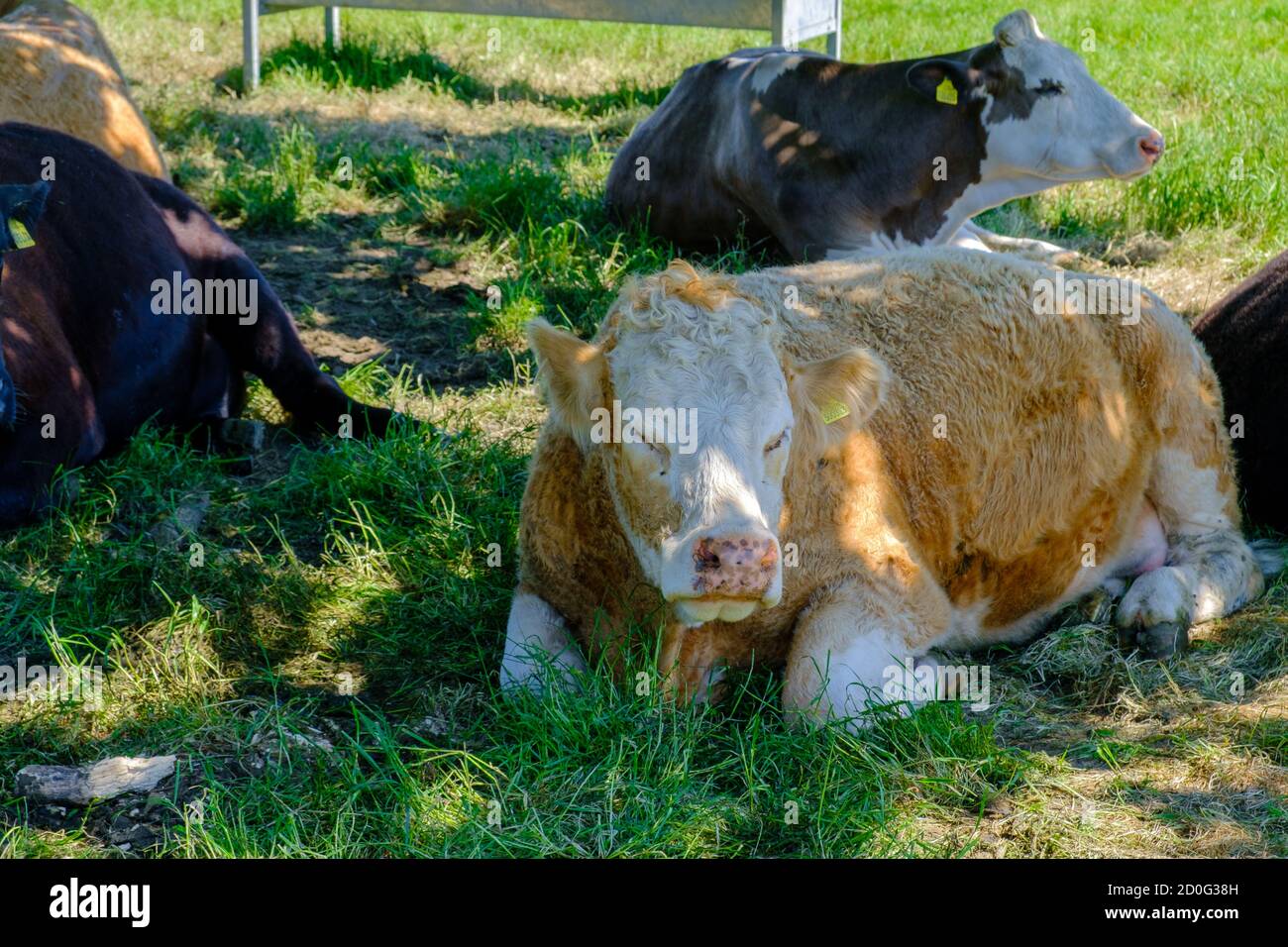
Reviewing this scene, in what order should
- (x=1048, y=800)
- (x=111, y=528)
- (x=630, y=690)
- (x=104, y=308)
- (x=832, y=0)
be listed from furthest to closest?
1. (x=832, y=0)
2. (x=104, y=308)
3. (x=111, y=528)
4. (x=630, y=690)
5. (x=1048, y=800)

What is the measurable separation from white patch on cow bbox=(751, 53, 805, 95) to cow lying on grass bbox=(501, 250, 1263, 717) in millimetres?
3622

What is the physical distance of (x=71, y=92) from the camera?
8.42 m

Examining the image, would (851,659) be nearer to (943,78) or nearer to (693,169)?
(943,78)

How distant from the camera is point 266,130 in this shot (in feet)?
34.7

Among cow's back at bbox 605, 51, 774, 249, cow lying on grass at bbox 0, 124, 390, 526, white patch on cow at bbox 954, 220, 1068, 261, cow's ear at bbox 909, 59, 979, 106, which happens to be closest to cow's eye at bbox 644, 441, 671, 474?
cow lying on grass at bbox 0, 124, 390, 526

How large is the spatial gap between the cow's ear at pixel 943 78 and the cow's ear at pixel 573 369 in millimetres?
4595

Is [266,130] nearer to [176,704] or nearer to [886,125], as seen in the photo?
[886,125]

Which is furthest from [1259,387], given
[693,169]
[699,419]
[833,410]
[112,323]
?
[112,323]

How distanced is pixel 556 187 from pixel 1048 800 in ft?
19.5

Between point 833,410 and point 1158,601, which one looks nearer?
point 833,410

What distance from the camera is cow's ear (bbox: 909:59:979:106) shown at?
26.9 ft

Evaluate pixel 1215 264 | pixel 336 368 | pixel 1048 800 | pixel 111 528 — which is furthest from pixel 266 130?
pixel 1048 800

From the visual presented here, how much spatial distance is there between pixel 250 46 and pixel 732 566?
32.7 feet

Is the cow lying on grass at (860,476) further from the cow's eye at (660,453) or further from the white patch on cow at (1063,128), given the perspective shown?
the white patch on cow at (1063,128)
